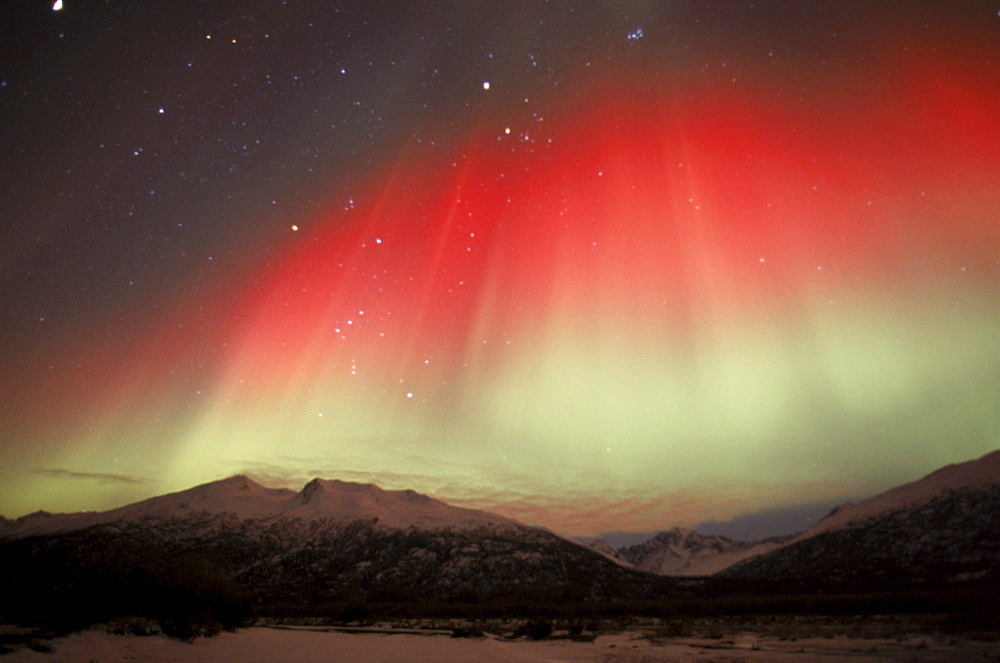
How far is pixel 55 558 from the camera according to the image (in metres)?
113

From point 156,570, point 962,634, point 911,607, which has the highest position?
point 156,570

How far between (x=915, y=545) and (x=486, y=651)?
440 ft

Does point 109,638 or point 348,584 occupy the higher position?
point 109,638

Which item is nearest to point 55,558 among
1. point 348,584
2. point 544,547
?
point 348,584

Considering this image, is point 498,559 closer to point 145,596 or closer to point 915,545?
point 915,545

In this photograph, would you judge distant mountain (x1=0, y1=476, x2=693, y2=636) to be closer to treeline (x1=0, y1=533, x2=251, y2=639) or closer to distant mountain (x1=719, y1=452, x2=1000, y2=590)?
treeline (x1=0, y1=533, x2=251, y2=639)

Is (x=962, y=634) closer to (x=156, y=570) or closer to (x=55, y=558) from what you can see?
(x=156, y=570)

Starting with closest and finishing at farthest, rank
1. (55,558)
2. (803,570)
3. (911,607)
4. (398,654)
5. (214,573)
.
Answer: (398,654) < (214,573) < (911,607) < (55,558) < (803,570)

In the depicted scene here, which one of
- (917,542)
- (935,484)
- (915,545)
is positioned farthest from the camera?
(935,484)

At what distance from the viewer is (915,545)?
111500mm

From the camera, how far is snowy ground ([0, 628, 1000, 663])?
1688 centimetres

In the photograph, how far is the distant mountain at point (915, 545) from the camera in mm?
93875

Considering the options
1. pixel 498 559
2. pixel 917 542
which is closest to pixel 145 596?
pixel 498 559

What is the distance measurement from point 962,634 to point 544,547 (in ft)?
439
